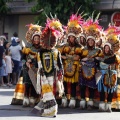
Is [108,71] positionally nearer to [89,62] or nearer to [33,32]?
[89,62]

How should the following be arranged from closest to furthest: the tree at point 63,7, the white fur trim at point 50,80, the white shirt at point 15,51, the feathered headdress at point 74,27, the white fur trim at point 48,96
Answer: the white fur trim at point 48,96, the white fur trim at point 50,80, the feathered headdress at point 74,27, the white shirt at point 15,51, the tree at point 63,7

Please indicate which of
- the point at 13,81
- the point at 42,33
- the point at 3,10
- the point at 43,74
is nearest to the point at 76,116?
the point at 43,74

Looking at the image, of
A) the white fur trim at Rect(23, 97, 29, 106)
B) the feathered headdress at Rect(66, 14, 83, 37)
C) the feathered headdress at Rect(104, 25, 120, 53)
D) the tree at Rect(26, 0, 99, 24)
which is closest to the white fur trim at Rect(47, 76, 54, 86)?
the white fur trim at Rect(23, 97, 29, 106)

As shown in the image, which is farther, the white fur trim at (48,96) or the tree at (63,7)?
the tree at (63,7)

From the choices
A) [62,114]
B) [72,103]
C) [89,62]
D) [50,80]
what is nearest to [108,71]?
[89,62]

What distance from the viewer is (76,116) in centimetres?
995

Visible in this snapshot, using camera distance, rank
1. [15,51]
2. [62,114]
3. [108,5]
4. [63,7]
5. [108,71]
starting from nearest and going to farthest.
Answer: [62,114]
[108,71]
[15,51]
[63,7]
[108,5]

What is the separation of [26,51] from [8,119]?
6.39 ft

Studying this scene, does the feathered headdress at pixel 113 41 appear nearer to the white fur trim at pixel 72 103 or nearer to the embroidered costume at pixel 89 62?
the embroidered costume at pixel 89 62

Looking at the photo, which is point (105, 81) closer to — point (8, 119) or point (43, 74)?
point (43, 74)

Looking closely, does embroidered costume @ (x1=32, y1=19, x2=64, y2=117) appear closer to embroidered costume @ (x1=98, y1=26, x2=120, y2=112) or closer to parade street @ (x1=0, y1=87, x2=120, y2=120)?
parade street @ (x1=0, y1=87, x2=120, y2=120)

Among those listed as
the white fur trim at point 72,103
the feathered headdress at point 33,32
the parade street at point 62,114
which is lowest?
the parade street at point 62,114

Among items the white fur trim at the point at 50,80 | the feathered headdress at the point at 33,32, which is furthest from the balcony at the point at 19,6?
the white fur trim at the point at 50,80

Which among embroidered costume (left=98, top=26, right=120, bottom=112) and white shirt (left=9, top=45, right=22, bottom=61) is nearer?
embroidered costume (left=98, top=26, right=120, bottom=112)
